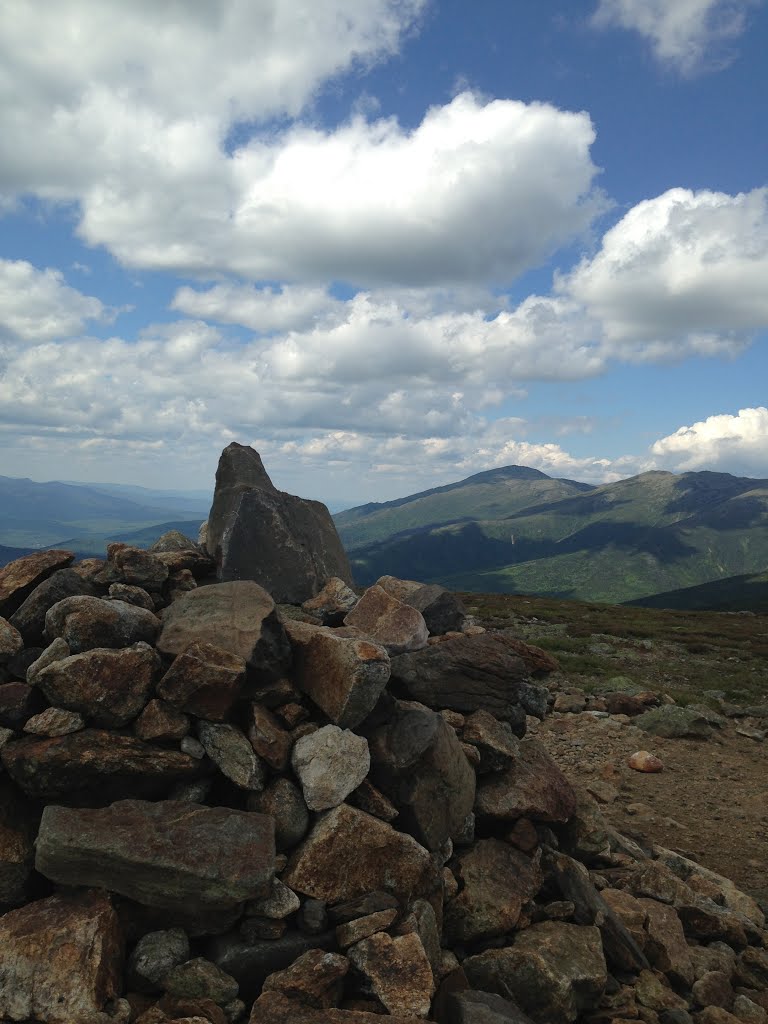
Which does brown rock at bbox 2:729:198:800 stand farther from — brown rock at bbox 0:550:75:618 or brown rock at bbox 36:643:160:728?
brown rock at bbox 0:550:75:618

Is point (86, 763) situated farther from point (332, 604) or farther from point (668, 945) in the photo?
point (668, 945)

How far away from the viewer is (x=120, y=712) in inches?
383

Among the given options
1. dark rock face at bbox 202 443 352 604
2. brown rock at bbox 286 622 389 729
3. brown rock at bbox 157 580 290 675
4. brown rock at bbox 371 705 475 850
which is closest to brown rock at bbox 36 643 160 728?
brown rock at bbox 157 580 290 675

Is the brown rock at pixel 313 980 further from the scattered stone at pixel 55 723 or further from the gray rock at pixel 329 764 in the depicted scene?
the scattered stone at pixel 55 723

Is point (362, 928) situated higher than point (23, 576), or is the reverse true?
point (23, 576)

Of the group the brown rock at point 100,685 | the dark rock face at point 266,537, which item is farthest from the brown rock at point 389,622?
the brown rock at point 100,685

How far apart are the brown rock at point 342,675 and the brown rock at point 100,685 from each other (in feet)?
9.57

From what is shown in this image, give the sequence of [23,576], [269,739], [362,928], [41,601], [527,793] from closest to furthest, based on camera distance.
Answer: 1. [362,928]
2. [269,739]
3. [41,601]
4. [527,793]
5. [23,576]

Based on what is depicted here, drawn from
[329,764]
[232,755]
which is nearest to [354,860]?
[329,764]

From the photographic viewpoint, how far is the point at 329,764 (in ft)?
33.4

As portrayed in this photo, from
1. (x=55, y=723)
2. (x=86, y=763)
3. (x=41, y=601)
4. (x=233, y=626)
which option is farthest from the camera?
(x=41, y=601)

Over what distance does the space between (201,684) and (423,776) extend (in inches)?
172

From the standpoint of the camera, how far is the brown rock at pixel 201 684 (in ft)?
32.5

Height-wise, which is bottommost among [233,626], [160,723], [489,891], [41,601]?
[489,891]
